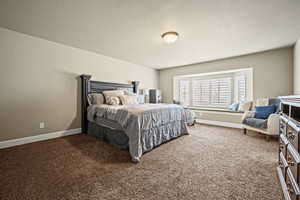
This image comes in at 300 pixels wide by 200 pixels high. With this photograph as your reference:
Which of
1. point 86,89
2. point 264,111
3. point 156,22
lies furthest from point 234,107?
point 86,89

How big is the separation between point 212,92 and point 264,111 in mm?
2050

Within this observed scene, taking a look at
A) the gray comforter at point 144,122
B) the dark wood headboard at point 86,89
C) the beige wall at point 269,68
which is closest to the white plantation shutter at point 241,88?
the beige wall at point 269,68

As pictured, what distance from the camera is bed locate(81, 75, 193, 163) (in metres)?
2.02

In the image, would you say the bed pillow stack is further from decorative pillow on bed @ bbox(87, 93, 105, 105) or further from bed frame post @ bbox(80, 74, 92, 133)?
bed frame post @ bbox(80, 74, 92, 133)

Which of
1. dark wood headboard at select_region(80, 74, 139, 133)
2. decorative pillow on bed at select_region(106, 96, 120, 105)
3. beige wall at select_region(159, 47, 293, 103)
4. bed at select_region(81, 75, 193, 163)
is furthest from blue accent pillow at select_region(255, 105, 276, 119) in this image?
dark wood headboard at select_region(80, 74, 139, 133)

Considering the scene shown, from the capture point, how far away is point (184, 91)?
18.3 feet

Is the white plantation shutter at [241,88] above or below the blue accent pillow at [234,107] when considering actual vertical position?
above

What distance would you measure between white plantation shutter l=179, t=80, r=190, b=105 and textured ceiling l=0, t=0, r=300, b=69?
7.84ft

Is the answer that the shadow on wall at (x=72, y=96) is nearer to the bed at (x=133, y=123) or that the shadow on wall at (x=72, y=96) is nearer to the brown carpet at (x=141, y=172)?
the bed at (x=133, y=123)

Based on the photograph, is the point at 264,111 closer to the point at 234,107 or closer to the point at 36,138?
the point at 234,107

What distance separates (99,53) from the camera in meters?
3.69

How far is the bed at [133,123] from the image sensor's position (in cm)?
202

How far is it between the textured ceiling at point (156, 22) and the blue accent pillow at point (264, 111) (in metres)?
1.55

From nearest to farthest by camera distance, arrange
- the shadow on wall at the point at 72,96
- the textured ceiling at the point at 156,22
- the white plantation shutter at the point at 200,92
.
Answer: the textured ceiling at the point at 156,22 → the shadow on wall at the point at 72,96 → the white plantation shutter at the point at 200,92
